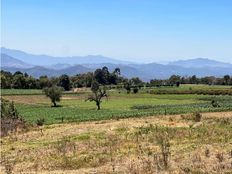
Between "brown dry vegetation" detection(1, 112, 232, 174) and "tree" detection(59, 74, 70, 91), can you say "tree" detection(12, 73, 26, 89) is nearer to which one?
"tree" detection(59, 74, 70, 91)

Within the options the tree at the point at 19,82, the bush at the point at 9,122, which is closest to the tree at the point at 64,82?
the tree at the point at 19,82

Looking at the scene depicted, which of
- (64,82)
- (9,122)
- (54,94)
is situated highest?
(64,82)

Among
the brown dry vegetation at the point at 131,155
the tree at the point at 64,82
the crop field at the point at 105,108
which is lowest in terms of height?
the crop field at the point at 105,108

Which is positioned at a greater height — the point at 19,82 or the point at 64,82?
the point at 19,82

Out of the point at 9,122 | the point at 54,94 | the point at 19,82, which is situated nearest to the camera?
the point at 9,122

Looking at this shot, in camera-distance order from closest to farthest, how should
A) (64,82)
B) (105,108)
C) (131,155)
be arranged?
(131,155)
(105,108)
(64,82)

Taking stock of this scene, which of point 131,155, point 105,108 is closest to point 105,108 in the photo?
point 105,108

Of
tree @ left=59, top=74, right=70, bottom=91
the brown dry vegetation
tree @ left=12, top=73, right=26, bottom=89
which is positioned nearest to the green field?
tree @ left=59, top=74, right=70, bottom=91

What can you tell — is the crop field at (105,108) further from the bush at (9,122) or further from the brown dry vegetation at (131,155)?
the brown dry vegetation at (131,155)

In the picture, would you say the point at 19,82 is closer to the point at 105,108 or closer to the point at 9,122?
the point at 105,108

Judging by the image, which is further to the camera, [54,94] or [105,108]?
[54,94]

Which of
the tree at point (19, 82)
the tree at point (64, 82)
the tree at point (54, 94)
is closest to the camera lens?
the tree at point (54, 94)

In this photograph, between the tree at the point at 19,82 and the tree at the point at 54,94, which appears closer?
the tree at the point at 54,94

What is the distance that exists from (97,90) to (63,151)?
76.0 metres
